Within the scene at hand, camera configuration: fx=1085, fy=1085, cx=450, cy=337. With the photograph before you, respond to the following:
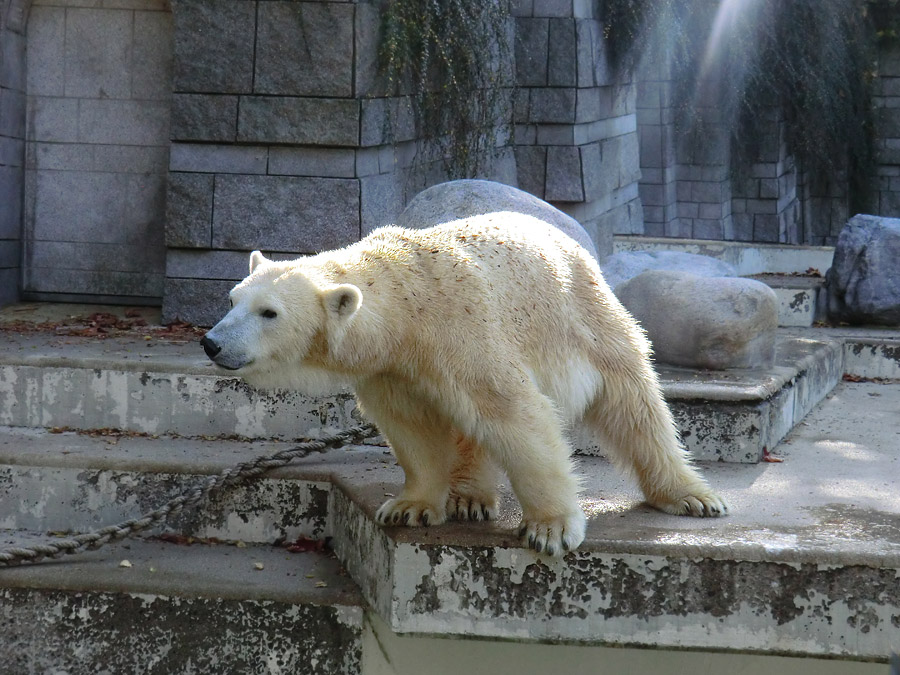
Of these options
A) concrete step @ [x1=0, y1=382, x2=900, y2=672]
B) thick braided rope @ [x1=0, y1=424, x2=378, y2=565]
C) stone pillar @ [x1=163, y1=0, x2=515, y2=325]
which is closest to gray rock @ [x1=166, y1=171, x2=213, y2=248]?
stone pillar @ [x1=163, y1=0, x2=515, y2=325]

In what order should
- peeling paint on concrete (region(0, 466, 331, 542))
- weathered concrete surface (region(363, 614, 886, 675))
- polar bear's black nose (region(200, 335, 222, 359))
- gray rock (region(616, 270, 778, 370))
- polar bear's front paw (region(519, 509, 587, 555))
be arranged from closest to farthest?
1. polar bear's black nose (region(200, 335, 222, 359))
2. polar bear's front paw (region(519, 509, 587, 555))
3. weathered concrete surface (region(363, 614, 886, 675))
4. peeling paint on concrete (region(0, 466, 331, 542))
5. gray rock (region(616, 270, 778, 370))

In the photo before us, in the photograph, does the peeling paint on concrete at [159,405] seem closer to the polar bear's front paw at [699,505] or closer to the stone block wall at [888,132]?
the polar bear's front paw at [699,505]

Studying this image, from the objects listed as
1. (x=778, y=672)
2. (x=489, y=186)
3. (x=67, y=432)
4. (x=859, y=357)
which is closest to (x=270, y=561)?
(x=67, y=432)

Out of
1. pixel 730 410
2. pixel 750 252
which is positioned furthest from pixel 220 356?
pixel 750 252

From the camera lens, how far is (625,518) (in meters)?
3.06

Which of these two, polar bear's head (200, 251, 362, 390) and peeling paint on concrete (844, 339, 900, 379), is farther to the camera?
peeling paint on concrete (844, 339, 900, 379)

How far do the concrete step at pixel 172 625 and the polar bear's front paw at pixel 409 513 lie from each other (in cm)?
32

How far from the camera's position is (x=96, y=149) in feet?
18.7

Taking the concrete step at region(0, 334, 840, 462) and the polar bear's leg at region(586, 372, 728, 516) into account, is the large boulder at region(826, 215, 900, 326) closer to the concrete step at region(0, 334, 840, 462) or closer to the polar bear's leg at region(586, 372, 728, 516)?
the concrete step at region(0, 334, 840, 462)

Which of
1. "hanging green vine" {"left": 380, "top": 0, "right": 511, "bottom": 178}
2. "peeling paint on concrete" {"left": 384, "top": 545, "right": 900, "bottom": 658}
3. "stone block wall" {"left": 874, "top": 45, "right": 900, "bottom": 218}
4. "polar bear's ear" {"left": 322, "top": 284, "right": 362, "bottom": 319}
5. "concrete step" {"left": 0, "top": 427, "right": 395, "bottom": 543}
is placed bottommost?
"peeling paint on concrete" {"left": 384, "top": 545, "right": 900, "bottom": 658}

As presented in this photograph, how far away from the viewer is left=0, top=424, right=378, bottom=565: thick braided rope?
10.4ft

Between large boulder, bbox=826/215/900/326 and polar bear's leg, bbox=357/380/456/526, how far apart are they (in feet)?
14.5

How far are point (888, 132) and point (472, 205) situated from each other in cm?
788

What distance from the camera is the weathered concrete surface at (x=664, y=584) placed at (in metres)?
2.79
